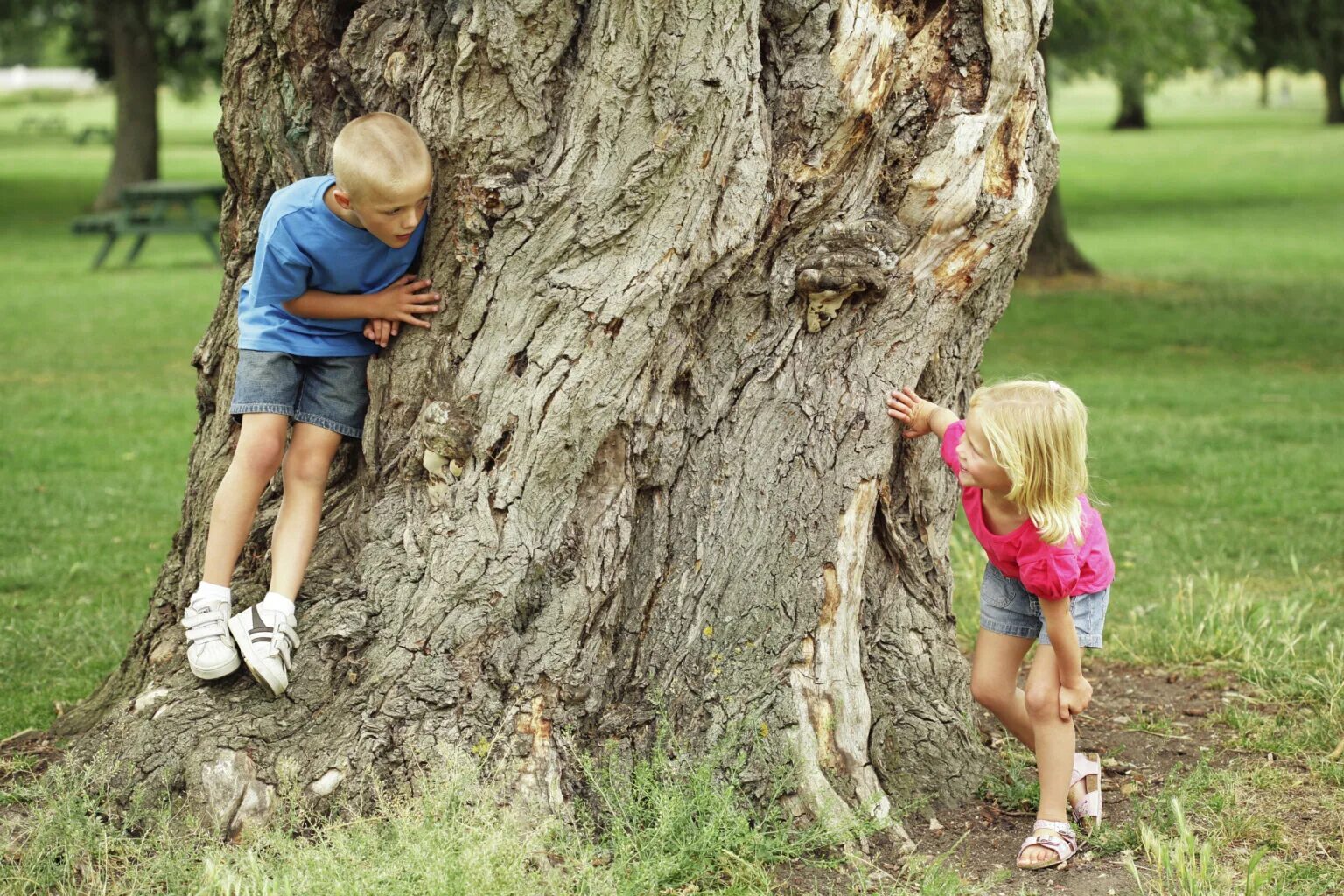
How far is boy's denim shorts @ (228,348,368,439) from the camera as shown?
153 inches

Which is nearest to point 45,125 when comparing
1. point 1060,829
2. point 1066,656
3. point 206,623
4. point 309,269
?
point 309,269

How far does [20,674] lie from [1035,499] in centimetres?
380

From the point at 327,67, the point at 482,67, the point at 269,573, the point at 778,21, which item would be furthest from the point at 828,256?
the point at 269,573

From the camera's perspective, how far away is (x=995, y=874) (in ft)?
11.7

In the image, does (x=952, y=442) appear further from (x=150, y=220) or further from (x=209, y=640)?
(x=150, y=220)

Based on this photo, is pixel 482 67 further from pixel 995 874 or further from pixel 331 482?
pixel 995 874

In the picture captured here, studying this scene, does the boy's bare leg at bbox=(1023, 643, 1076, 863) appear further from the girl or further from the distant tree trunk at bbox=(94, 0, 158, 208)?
the distant tree trunk at bbox=(94, 0, 158, 208)

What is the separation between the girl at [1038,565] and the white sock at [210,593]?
1900mm

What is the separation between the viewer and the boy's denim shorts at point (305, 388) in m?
3.88

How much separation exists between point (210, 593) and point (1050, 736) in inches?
91.5

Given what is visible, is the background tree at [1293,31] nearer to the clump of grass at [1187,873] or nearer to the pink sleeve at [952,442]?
the pink sleeve at [952,442]

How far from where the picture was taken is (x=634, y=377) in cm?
362

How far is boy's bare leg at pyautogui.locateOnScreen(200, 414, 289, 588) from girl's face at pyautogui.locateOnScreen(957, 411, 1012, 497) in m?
1.87

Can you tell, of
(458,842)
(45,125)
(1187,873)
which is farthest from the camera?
(45,125)
